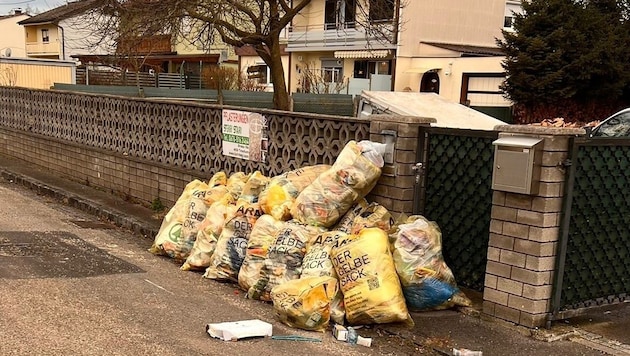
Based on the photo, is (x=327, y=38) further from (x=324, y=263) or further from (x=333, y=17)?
(x=324, y=263)

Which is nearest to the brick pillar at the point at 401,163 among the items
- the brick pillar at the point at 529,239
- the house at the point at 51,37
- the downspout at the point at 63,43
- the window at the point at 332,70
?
the brick pillar at the point at 529,239

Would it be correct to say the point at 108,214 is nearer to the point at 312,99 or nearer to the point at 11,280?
the point at 11,280

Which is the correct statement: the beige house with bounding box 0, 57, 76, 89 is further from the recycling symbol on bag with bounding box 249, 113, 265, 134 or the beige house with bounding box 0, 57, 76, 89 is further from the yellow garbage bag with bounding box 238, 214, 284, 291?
the yellow garbage bag with bounding box 238, 214, 284, 291

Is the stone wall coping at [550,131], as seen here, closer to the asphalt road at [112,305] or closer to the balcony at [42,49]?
the asphalt road at [112,305]

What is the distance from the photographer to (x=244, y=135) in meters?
7.94

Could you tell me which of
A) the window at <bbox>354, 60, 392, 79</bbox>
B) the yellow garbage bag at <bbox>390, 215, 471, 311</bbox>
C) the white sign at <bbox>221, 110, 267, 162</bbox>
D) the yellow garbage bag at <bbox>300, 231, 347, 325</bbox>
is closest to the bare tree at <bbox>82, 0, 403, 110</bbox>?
the white sign at <bbox>221, 110, 267, 162</bbox>

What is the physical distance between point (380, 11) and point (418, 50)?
14.2 metres

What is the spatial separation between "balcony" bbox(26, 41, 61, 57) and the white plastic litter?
51.9 meters

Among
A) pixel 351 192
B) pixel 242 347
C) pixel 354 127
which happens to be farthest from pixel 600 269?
pixel 242 347

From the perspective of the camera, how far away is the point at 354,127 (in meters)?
6.37

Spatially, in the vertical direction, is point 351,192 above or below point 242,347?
above

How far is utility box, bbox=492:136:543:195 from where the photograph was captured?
4.68m

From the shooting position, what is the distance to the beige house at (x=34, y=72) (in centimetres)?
1741

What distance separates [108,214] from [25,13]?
59429 mm
